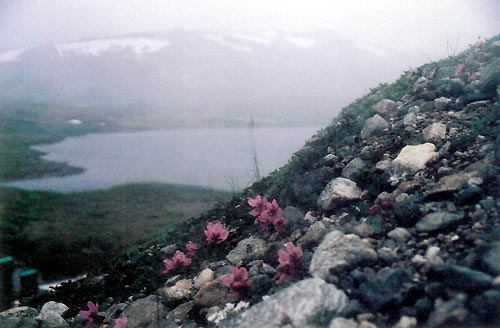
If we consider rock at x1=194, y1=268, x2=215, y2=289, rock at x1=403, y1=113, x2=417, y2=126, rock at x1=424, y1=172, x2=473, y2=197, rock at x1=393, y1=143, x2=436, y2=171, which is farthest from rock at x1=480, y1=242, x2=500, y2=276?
rock at x1=403, y1=113, x2=417, y2=126

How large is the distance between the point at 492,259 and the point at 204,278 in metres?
2.31

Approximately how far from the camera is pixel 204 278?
3.68m

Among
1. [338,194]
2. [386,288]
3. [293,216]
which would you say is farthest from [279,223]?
[386,288]

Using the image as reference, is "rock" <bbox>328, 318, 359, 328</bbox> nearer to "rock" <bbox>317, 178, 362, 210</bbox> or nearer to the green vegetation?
"rock" <bbox>317, 178, 362, 210</bbox>

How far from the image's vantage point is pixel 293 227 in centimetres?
380

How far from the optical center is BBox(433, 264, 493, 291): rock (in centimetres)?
209

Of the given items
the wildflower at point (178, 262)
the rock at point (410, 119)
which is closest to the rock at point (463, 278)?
the wildflower at point (178, 262)

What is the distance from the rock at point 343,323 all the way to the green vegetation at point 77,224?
6.57 meters

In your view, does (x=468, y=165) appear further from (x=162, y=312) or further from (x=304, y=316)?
(x=162, y=312)

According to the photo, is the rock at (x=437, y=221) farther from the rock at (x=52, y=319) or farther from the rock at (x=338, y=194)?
the rock at (x=52, y=319)

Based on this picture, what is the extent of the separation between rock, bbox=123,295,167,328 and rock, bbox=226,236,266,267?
76 cm

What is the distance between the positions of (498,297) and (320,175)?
2588 millimetres

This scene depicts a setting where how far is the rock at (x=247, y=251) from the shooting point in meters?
3.69

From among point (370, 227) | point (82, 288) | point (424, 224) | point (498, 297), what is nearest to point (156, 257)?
point (82, 288)
